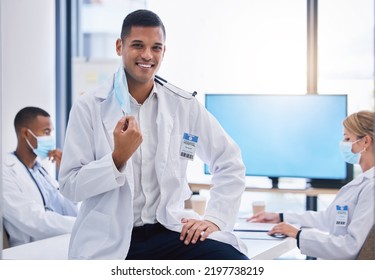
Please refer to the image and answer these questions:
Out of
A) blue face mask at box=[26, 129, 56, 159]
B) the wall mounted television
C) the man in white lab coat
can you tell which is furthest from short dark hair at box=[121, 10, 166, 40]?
the wall mounted television

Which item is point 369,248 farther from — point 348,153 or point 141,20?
point 141,20

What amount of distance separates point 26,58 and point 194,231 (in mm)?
3242

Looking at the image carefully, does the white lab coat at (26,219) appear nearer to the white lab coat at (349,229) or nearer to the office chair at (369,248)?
the white lab coat at (349,229)

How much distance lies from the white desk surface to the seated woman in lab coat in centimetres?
9

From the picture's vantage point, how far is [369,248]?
2.15 meters

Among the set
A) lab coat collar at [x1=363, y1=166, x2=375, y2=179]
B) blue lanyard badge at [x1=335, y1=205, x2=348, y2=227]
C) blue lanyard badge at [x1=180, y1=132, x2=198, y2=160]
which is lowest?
blue lanyard badge at [x1=335, y1=205, x2=348, y2=227]

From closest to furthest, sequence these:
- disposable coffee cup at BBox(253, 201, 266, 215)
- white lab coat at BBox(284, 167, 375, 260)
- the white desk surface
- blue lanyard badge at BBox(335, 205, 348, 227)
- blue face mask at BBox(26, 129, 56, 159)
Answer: the white desk surface
white lab coat at BBox(284, 167, 375, 260)
blue lanyard badge at BBox(335, 205, 348, 227)
disposable coffee cup at BBox(253, 201, 266, 215)
blue face mask at BBox(26, 129, 56, 159)

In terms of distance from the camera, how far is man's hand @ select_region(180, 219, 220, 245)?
179 centimetres

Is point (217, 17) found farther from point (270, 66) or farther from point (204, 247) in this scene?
point (204, 247)

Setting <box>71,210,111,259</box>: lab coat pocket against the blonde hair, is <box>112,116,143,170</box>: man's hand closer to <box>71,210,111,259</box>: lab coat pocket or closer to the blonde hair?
<box>71,210,111,259</box>: lab coat pocket

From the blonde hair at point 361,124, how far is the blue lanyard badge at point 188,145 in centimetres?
93

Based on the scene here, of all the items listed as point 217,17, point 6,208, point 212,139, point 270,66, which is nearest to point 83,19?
point 217,17
